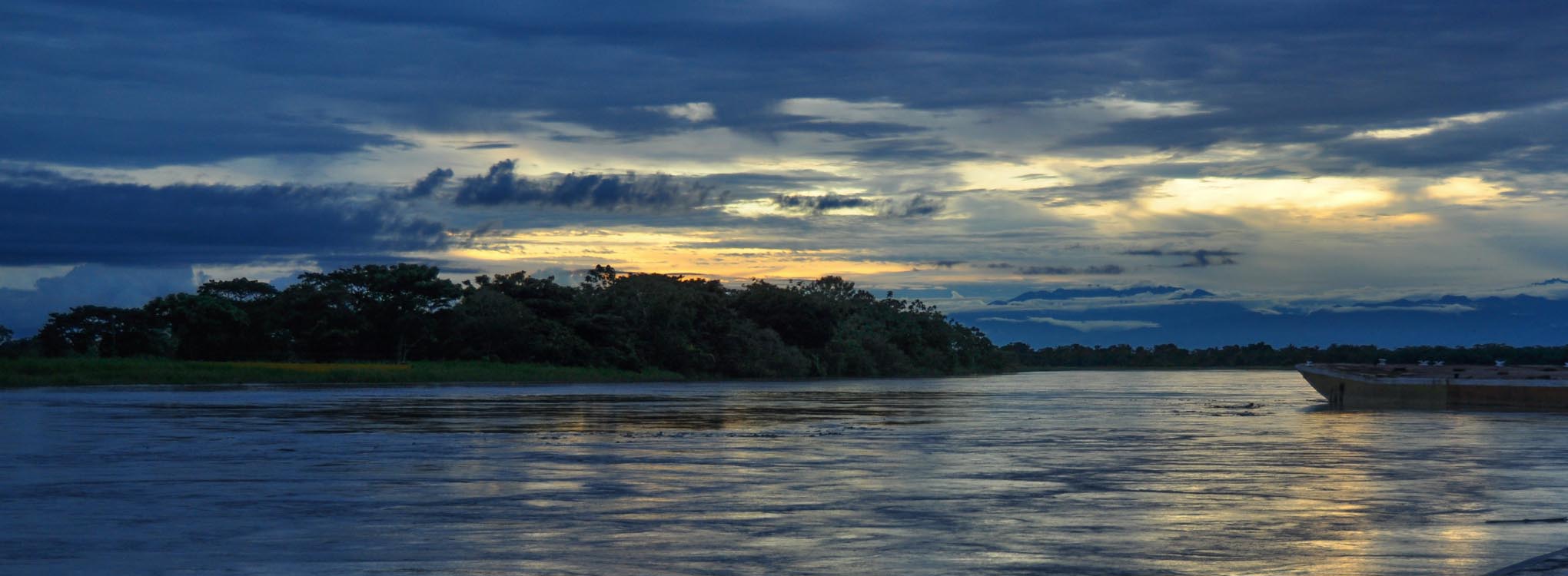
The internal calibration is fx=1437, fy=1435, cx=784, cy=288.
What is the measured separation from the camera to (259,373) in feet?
248

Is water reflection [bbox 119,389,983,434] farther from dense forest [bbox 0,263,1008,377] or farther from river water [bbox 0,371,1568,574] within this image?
dense forest [bbox 0,263,1008,377]

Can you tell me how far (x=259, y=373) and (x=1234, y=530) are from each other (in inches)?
2768

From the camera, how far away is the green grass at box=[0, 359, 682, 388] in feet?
216

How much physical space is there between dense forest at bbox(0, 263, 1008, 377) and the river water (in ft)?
206

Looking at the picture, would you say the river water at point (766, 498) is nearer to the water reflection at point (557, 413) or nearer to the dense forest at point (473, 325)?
the water reflection at point (557, 413)

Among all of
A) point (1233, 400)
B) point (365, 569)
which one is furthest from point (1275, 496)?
point (1233, 400)

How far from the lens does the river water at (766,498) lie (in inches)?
436

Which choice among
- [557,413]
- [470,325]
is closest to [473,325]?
[470,325]

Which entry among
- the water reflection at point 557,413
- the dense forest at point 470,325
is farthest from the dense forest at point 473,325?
the water reflection at point 557,413

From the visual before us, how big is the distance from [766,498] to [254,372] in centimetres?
6586

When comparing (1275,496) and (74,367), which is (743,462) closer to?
(1275,496)

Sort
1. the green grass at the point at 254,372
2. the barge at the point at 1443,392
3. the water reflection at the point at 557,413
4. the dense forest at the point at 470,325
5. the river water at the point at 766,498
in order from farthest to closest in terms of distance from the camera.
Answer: the dense forest at the point at 470,325, the green grass at the point at 254,372, the barge at the point at 1443,392, the water reflection at the point at 557,413, the river water at the point at 766,498

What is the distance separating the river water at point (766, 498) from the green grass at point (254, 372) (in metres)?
37.8

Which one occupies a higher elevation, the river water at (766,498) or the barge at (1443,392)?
the barge at (1443,392)
